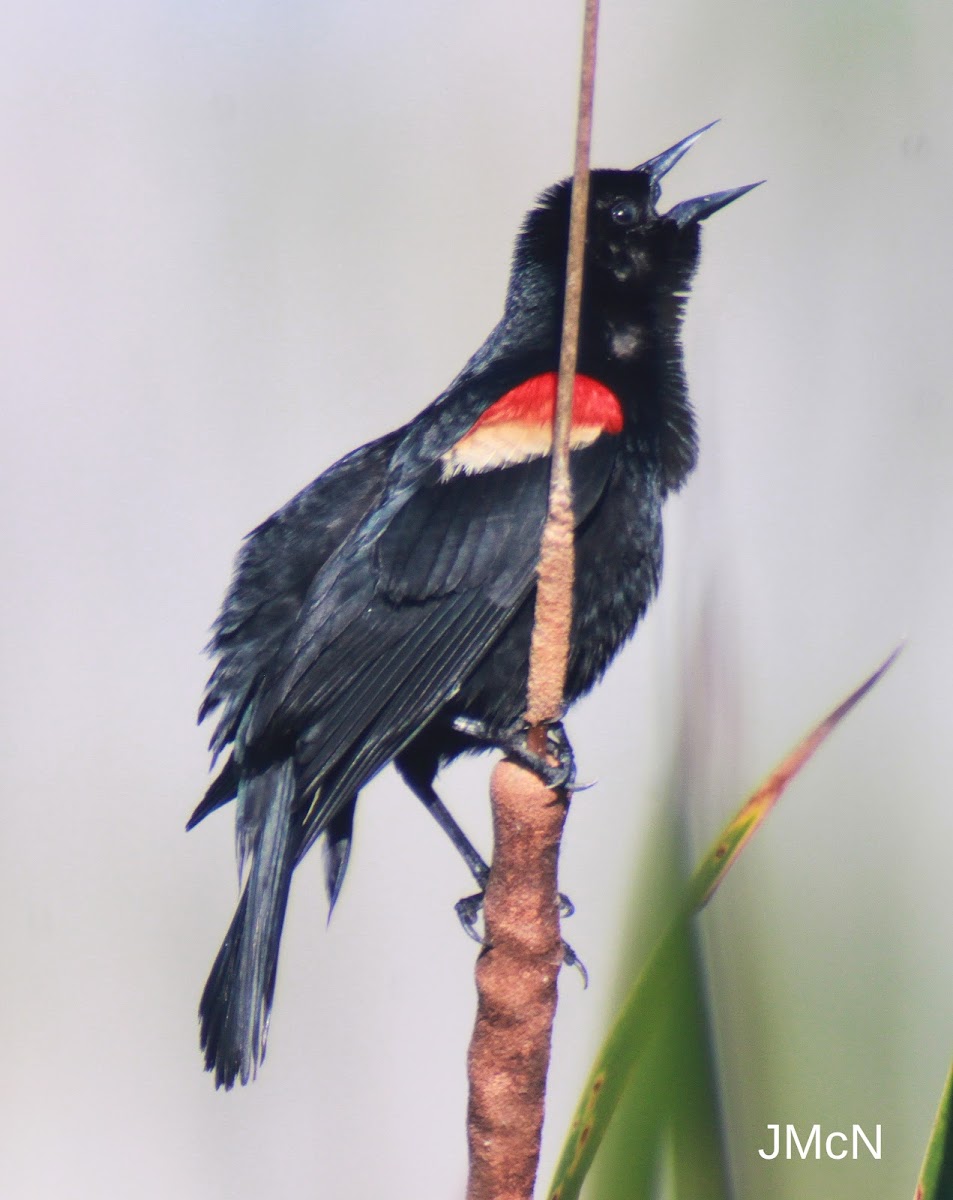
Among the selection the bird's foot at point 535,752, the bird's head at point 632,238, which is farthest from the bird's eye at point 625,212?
the bird's foot at point 535,752

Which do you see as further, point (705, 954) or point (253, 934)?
point (253, 934)

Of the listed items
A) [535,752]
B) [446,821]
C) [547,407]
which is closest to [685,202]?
[547,407]

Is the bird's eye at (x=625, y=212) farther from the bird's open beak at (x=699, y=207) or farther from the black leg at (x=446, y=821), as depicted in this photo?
the black leg at (x=446, y=821)

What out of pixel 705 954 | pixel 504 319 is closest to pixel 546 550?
pixel 705 954

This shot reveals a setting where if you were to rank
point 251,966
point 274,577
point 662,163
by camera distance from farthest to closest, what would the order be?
point 662,163 → point 274,577 → point 251,966

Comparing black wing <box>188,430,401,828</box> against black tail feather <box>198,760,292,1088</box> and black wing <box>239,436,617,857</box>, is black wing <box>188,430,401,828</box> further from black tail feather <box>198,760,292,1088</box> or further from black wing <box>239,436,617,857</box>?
black tail feather <box>198,760,292,1088</box>

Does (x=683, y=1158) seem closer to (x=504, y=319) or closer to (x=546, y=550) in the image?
(x=546, y=550)

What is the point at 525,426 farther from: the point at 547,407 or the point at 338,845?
the point at 338,845
